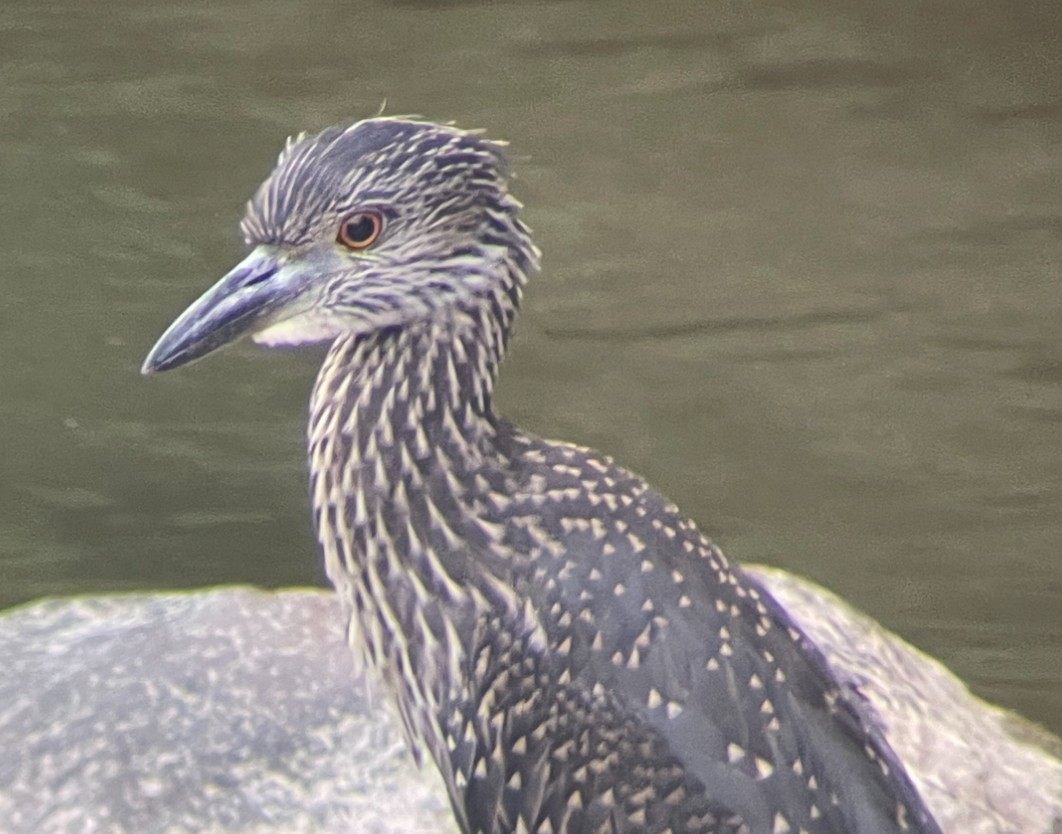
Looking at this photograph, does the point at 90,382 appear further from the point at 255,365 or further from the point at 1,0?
the point at 1,0

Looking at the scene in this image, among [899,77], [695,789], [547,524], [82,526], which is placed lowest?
[82,526]

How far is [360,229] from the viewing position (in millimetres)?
1221

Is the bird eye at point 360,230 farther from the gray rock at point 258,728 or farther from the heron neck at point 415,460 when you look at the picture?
the gray rock at point 258,728

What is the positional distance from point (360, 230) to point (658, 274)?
0.85 m

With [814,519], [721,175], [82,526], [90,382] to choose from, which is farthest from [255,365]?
[814,519]

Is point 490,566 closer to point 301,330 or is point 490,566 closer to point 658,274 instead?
point 301,330

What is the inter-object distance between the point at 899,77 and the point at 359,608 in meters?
1.04

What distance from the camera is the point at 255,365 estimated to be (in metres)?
2.11

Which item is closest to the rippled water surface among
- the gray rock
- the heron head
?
the gray rock

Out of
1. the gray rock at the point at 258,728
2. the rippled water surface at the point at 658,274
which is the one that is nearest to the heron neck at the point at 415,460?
the gray rock at the point at 258,728

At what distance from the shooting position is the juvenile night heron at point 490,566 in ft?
3.89

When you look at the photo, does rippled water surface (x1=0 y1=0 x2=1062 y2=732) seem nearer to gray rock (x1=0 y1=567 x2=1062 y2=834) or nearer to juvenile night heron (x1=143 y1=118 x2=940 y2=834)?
gray rock (x1=0 y1=567 x2=1062 y2=834)

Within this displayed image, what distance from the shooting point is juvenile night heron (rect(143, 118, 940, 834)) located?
119cm

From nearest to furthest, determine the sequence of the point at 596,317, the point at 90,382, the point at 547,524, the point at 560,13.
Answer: the point at 547,524
the point at 560,13
the point at 596,317
the point at 90,382
